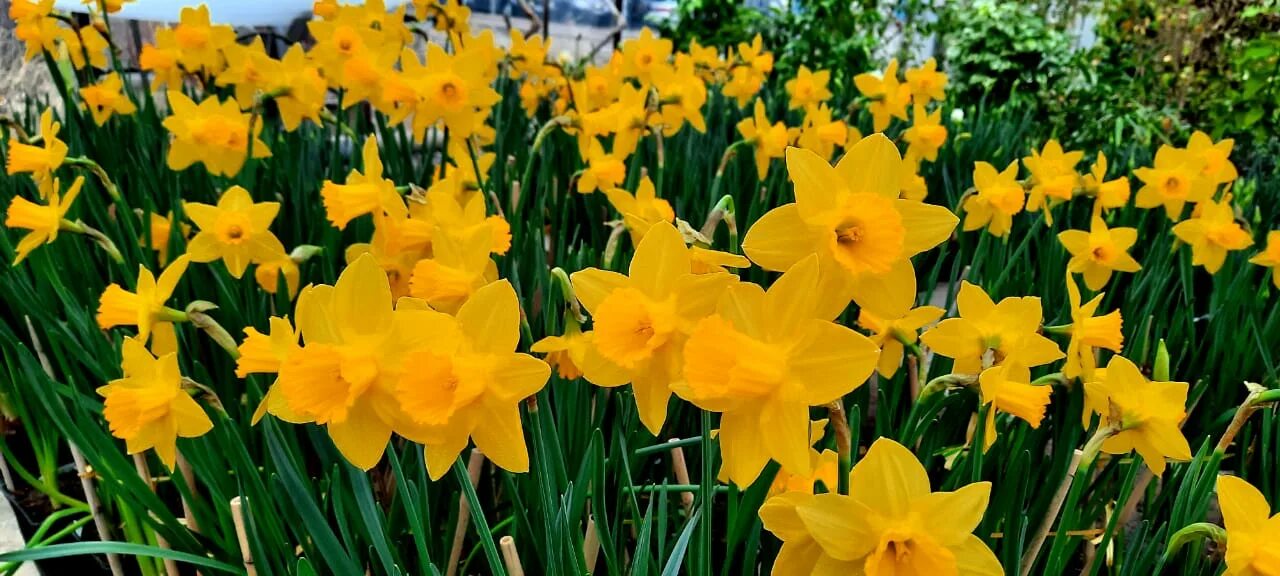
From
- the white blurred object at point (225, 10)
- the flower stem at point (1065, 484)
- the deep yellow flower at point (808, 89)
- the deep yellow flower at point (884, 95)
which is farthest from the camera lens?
the white blurred object at point (225, 10)

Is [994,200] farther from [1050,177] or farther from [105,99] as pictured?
[105,99]

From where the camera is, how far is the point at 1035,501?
41.3 inches

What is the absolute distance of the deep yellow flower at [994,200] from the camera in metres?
1.45

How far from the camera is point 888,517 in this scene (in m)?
0.55

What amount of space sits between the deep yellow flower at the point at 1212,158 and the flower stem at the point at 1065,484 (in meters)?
1.04

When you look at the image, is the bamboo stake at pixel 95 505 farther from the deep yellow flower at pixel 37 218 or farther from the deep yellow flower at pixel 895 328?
the deep yellow flower at pixel 895 328

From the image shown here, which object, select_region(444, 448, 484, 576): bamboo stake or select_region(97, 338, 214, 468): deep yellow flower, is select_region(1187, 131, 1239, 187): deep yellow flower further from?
select_region(97, 338, 214, 468): deep yellow flower

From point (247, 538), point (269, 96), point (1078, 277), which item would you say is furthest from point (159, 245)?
point (1078, 277)

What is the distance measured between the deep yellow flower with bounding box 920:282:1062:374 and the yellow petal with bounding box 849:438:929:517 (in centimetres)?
33

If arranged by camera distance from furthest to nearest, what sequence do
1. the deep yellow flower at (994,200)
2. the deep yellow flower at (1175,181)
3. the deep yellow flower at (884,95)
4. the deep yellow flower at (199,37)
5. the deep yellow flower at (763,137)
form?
1. the deep yellow flower at (884,95)
2. the deep yellow flower at (199,37)
3. the deep yellow flower at (763,137)
4. the deep yellow flower at (1175,181)
5. the deep yellow flower at (994,200)

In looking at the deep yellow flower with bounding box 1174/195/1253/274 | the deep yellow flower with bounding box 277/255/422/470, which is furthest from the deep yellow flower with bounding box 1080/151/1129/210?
the deep yellow flower with bounding box 277/255/422/470

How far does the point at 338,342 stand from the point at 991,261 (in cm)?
130

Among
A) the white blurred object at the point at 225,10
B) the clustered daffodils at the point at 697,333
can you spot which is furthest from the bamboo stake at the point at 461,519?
the white blurred object at the point at 225,10

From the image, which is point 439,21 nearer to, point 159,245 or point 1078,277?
point 159,245
